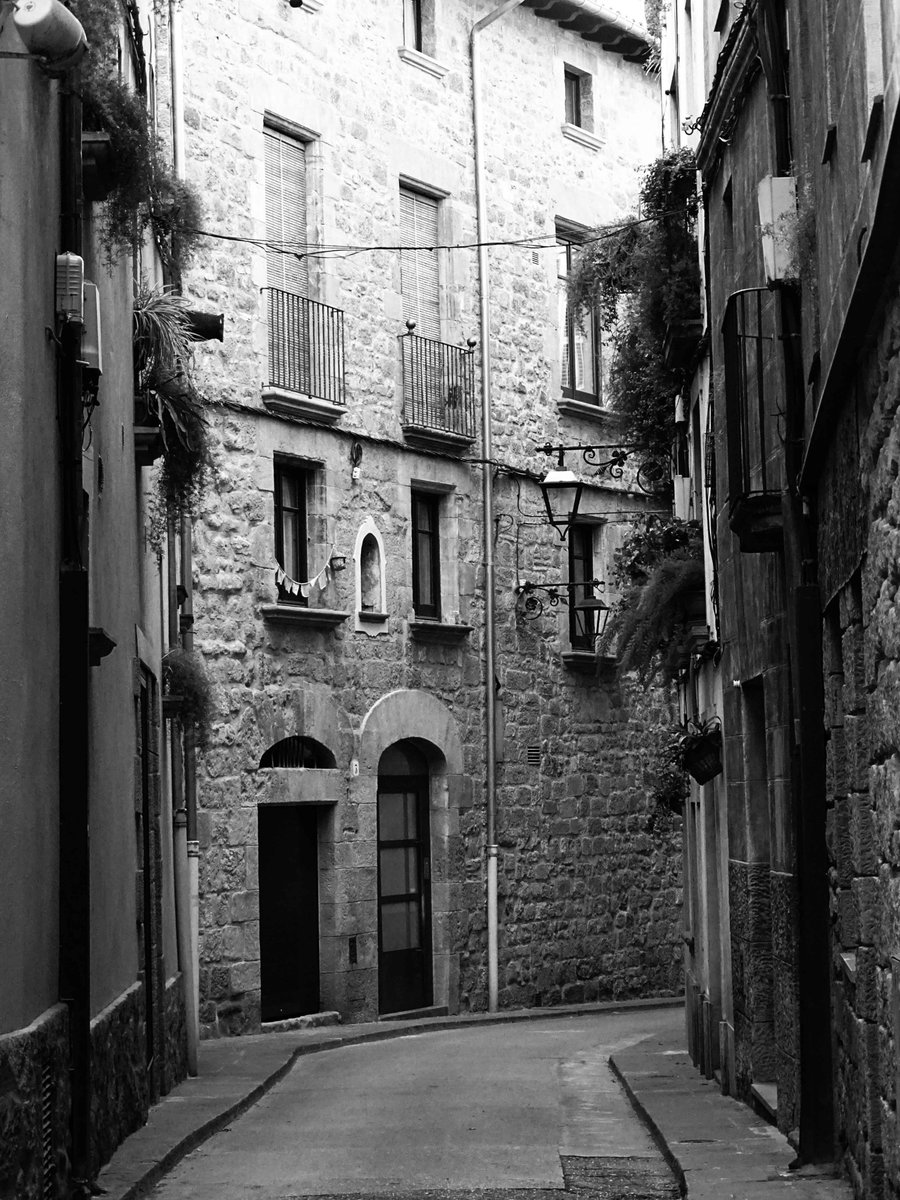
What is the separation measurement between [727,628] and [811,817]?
3.87m

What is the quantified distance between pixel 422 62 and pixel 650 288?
9161mm

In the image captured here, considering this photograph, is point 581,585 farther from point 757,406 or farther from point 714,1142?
point 714,1142

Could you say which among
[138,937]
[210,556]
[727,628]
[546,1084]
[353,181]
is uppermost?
[353,181]

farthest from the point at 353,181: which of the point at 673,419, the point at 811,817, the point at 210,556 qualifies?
the point at 811,817

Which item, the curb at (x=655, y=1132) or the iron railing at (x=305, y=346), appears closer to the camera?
the curb at (x=655, y=1132)

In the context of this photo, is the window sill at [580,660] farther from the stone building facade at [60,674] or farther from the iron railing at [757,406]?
the iron railing at [757,406]

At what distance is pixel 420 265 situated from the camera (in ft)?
76.2

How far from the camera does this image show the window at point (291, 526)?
20.6m

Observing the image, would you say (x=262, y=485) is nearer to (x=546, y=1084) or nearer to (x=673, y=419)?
(x=673, y=419)

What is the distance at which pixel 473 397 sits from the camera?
23562 millimetres

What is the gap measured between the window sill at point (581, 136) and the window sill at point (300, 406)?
6.52m

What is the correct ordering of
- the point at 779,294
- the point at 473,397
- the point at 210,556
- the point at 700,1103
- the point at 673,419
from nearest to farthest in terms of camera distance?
the point at 779,294 < the point at 700,1103 < the point at 673,419 < the point at 210,556 < the point at 473,397

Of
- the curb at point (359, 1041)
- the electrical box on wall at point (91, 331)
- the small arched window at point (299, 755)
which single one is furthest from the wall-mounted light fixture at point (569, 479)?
the electrical box on wall at point (91, 331)

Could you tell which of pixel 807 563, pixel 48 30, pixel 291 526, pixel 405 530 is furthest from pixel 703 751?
pixel 405 530
